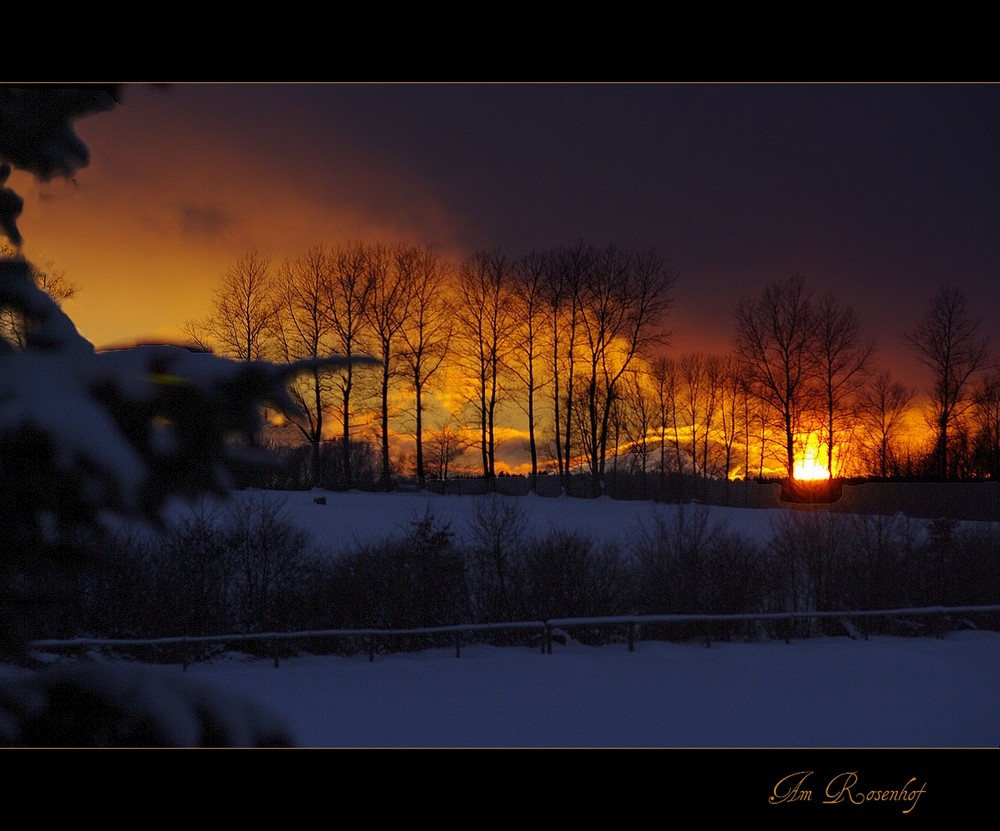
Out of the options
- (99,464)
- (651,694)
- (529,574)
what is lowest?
(651,694)

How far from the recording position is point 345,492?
20344 millimetres

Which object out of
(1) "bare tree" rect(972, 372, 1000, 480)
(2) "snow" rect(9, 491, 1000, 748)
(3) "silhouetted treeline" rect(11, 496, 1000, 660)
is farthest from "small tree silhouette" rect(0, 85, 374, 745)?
(1) "bare tree" rect(972, 372, 1000, 480)

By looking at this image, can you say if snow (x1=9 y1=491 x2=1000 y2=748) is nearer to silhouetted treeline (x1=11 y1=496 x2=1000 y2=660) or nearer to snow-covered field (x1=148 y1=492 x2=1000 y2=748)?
snow-covered field (x1=148 y1=492 x2=1000 y2=748)

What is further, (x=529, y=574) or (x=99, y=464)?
(x=529, y=574)

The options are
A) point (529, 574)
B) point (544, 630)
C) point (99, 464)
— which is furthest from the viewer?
point (529, 574)

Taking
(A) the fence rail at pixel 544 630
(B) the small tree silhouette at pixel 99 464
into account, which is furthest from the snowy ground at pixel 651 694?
(B) the small tree silhouette at pixel 99 464

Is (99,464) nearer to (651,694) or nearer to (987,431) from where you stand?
(651,694)

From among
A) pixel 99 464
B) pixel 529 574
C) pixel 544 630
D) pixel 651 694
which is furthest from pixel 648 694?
pixel 99 464

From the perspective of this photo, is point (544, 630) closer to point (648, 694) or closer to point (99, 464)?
point (648, 694)

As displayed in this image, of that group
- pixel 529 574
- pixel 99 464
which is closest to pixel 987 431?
pixel 529 574

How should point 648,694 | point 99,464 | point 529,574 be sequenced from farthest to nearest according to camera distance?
point 529,574, point 648,694, point 99,464

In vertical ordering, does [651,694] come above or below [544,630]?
below

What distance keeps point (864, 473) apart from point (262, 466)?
27814 mm

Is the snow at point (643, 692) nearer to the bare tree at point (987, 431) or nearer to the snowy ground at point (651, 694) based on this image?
the snowy ground at point (651, 694)
